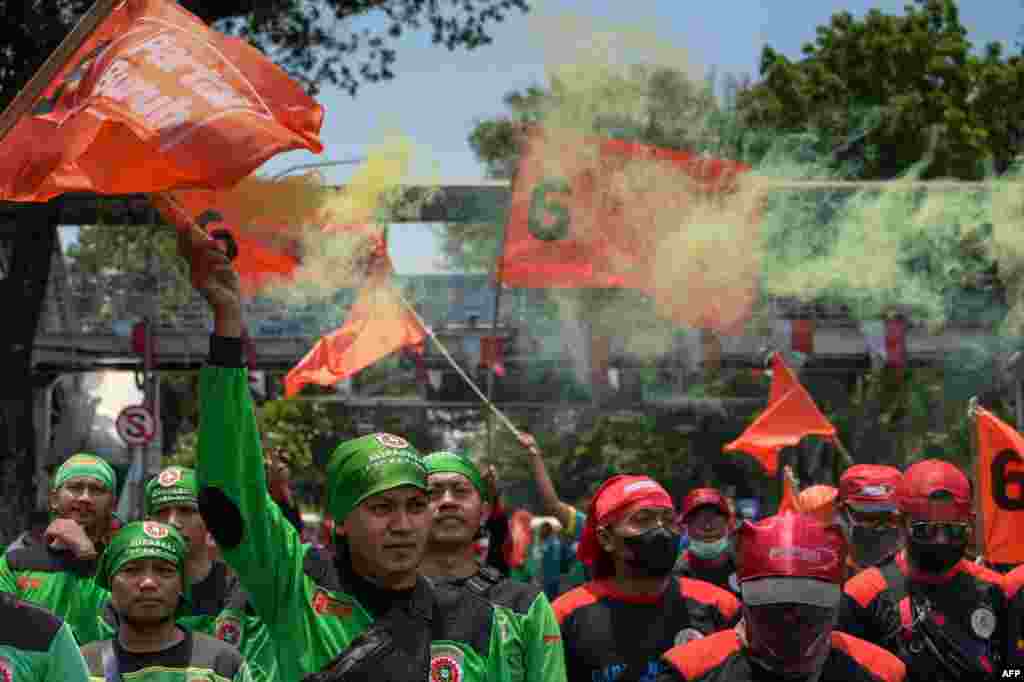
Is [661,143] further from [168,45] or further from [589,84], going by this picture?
[168,45]

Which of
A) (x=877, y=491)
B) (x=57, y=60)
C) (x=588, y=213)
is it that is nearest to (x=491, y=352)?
(x=588, y=213)

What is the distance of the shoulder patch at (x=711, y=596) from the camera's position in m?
6.39

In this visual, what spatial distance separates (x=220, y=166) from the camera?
4848 millimetres

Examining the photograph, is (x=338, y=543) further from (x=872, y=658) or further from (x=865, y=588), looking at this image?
(x=865, y=588)

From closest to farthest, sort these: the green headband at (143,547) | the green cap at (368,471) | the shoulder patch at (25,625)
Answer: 1. the shoulder patch at (25,625)
2. the green cap at (368,471)
3. the green headband at (143,547)

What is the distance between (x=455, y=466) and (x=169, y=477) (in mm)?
1631

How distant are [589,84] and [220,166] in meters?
14.0

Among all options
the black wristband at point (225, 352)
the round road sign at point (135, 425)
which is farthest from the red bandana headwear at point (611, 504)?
the round road sign at point (135, 425)

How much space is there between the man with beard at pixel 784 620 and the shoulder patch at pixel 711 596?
200 centimetres

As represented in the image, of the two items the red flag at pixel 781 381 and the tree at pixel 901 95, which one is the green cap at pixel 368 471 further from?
the tree at pixel 901 95

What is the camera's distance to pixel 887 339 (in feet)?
89.7

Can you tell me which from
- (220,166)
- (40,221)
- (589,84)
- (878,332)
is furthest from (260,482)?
(878,332)

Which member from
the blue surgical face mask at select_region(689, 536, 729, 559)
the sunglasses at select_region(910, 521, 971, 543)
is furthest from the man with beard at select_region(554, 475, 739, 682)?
the blue surgical face mask at select_region(689, 536, 729, 559)

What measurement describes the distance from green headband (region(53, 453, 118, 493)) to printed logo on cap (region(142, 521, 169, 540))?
1423mm
